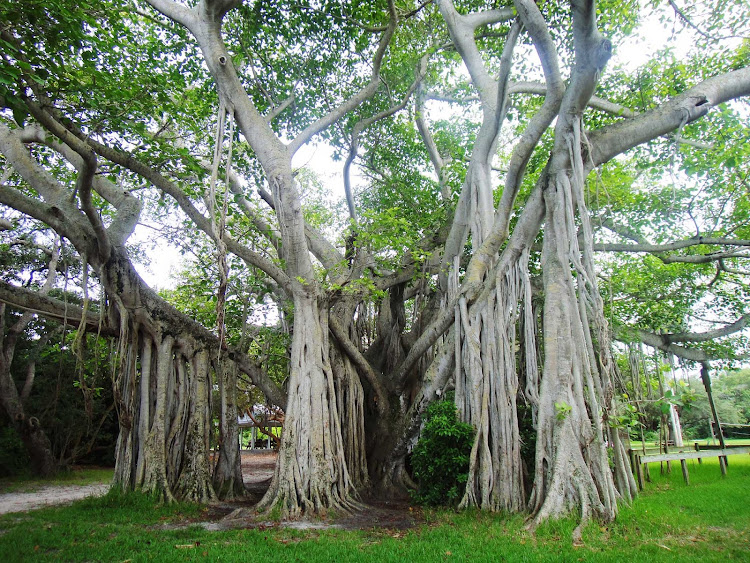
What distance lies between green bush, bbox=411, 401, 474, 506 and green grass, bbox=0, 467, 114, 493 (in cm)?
627

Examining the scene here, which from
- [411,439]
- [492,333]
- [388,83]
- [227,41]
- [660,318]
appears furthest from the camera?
[660,318]

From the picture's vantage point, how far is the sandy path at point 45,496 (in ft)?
19.7

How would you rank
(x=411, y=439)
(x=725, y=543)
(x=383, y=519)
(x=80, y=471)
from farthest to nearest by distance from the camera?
1. (x=80, y=471)
2. (x=411, y=439)
3. (x=383, y=519)
4. (x=725, y=543)

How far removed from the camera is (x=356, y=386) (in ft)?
23.0

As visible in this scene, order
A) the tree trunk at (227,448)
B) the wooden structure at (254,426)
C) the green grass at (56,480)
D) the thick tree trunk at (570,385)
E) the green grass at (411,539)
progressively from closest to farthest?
the green grass at (411,539)
the thick tree trunk at (570,385)
the tree trunk at (227,448)
the green grass at (56,480)
the wooden structure at (254,426)

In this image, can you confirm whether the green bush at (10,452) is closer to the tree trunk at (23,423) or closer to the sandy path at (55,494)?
the tree trunk at (23,423)

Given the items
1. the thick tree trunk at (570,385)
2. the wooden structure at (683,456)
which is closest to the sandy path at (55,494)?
the thick tree trunk at (570,385)

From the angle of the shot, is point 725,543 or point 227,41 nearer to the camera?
point 725,543

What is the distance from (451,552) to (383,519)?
5.46 feet

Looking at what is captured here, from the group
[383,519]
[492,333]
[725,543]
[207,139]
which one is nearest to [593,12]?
[492,333]

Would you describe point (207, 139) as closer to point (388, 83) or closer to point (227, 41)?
point (227, 41)

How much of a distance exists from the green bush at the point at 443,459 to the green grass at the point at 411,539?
385mm

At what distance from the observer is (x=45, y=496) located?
6898mm

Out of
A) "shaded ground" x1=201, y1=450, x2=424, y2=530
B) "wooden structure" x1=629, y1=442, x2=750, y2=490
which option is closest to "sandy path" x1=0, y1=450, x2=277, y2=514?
"shaded ground" x1=201, y1=450, x2=424, y2=530
